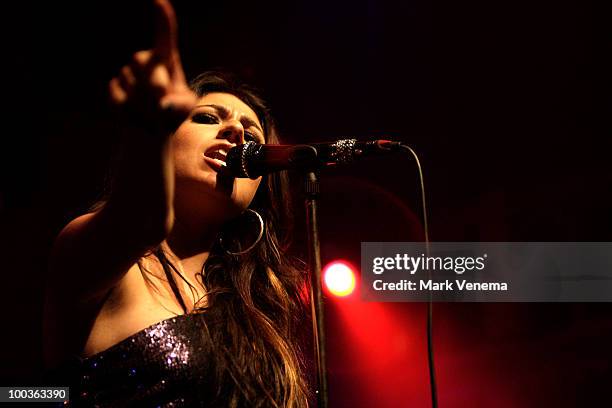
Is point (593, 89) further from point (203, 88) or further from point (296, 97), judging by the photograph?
point (203, 88)

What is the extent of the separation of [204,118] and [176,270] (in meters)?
0.49

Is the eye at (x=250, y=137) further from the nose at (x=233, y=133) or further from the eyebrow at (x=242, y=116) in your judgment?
the nose at (x=233, y=133)

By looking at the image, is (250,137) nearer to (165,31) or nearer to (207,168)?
(207,168)

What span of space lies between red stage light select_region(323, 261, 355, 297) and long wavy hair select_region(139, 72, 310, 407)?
0.98m

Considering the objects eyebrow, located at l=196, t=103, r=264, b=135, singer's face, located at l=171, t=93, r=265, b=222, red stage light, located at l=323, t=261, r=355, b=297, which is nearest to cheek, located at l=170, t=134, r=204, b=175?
singer's face, located at l=171, t=93, r=265, b=222

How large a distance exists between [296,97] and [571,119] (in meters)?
1.51

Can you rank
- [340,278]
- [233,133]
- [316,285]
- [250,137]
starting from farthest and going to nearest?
[340,278] < [250,137] < [233,133] < [316,285]

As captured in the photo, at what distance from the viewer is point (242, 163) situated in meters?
1.42

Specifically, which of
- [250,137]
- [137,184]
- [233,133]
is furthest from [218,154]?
[137,184]

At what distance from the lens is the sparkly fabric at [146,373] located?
3.82ft

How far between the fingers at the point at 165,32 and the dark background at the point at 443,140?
1.84 m

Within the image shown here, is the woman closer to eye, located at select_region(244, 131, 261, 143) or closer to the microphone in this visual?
eye, located at select_region(244, 131, 261, 143)

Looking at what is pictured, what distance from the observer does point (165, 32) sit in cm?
77

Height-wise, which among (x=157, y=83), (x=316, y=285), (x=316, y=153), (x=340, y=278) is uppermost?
(x=340, y=278)
